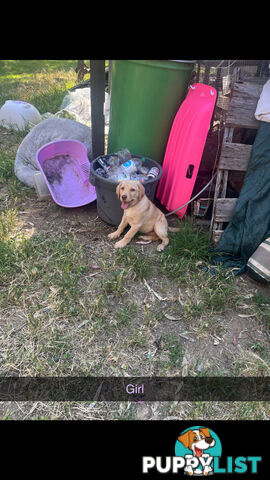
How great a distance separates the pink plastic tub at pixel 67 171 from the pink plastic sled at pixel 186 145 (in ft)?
2.95

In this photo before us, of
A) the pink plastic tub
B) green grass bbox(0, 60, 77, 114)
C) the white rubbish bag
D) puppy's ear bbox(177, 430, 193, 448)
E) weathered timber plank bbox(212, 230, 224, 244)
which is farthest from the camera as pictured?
green grass bbox(0, 60, 77, 114)

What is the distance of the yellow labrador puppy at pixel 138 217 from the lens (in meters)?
2.89

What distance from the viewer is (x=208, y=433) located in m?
1.75

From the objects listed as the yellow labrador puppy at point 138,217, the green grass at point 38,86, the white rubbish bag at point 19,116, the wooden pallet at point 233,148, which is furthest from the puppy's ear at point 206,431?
the green grass at point 38,86

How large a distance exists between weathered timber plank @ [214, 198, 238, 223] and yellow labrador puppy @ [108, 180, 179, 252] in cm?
44

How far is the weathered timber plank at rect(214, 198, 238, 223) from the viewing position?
10.2 ft

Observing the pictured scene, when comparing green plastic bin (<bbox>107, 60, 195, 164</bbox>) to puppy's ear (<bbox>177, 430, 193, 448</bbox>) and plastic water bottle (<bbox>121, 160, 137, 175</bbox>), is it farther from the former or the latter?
puppy's ear (<bbox>177, 430, 193, 448</bbox>)

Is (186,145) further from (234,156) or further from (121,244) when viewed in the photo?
(121,244)

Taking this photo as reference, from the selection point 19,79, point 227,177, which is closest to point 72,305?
point 227,177

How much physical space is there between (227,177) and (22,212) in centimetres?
221

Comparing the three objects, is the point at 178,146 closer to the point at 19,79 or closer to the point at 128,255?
the point at 128,255

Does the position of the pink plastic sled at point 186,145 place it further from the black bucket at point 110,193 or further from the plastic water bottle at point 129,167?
the plastic water bottle at point 129,167

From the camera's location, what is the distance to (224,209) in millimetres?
3148

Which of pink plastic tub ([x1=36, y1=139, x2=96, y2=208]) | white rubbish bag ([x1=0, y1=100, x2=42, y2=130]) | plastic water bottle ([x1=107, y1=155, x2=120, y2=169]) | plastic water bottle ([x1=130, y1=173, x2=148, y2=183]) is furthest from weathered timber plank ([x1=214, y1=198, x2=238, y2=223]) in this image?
white rubbish bag ([x1=0, y1=100, x2=42, y2=130])
